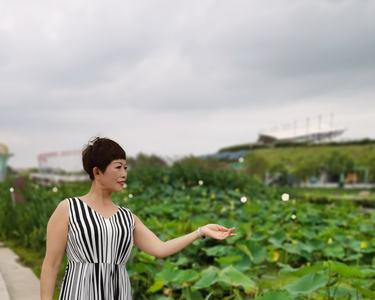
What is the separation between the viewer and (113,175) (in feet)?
6.99

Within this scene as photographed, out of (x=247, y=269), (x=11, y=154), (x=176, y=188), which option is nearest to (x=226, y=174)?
(x=176, y=188)

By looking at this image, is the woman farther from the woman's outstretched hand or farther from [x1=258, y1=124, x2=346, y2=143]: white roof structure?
[x1=258, y1=124, x2=346, y2=143]: white roof structure

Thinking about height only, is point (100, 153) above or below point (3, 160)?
above

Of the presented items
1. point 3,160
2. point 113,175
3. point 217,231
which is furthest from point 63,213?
point 3,160

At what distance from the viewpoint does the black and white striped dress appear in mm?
2078

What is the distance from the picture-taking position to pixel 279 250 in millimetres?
5340

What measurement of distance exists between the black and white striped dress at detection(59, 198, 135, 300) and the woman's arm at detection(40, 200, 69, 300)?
0.08 feet

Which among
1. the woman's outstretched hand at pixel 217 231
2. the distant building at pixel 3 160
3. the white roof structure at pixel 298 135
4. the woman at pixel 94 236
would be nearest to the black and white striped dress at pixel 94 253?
the woman at pixel 94 236

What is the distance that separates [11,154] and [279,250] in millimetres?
17557

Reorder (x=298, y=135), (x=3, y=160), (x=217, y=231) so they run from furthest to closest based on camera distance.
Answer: (x=298, y=135)
(x=3, y=160)
(x=217, y=231)

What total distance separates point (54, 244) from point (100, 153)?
0.40 metres

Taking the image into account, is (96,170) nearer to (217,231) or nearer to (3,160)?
(217,231)

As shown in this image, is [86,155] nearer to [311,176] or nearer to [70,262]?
[70,262]

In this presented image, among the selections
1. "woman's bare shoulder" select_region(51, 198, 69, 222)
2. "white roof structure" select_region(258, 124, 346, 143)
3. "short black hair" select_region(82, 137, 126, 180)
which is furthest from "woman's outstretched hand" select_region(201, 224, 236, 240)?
"white roof structure" select_region(258, 124, 346, 143)
